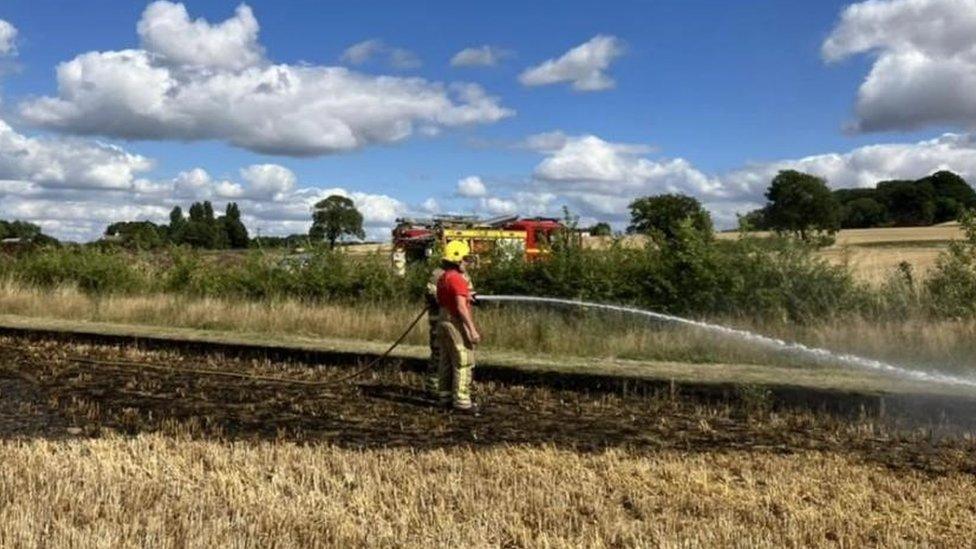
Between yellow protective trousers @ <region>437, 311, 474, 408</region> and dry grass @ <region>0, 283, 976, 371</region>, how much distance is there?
455 centimetres

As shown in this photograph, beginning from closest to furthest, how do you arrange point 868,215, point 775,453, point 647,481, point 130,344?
point 647,481 < point 775,453 < point 130,344 < point 868,215

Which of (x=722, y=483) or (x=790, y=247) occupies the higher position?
(x=790, y=247)

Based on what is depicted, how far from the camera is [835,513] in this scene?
21.5 ft

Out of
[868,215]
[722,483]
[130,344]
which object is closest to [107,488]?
[722,483]

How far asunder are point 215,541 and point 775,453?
5.09 m

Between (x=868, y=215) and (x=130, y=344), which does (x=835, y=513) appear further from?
(x=868, y=215)

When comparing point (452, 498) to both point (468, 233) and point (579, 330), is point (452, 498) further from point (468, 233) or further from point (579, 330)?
point (468, 233)

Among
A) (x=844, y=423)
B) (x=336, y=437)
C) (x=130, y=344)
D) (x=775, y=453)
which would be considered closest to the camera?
(x=775, y=453)

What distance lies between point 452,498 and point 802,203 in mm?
82583

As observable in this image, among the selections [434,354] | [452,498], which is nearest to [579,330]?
[434,354]

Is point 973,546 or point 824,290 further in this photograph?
point 824,290

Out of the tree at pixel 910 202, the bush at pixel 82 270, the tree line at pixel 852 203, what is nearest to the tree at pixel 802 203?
the tree line at pixel 852 203

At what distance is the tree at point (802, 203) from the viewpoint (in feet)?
277

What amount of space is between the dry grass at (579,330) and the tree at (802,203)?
67421mm
